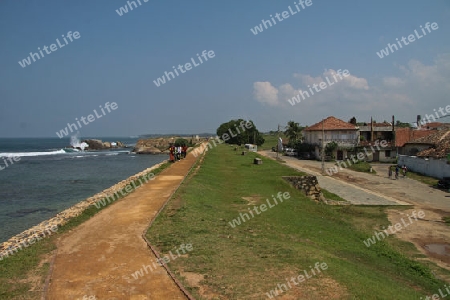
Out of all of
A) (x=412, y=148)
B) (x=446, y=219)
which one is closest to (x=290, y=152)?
(x=412, y=148)

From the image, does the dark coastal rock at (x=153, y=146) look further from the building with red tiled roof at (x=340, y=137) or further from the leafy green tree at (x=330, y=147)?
the leafy green tree at (x=330, y=147)

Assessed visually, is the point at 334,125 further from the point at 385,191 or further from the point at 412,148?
the point at 385,191

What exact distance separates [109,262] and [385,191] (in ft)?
80.7

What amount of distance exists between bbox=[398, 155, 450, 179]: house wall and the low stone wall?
16.3m

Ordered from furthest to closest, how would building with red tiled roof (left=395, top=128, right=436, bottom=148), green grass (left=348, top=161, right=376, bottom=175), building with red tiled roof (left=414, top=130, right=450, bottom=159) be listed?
building with red tiled roof (left=395, top=128, right=436, bottom=148) → green grass (left=348, top=161, right=376, bottom=175) → building with red tiled roof (left=414, top=130, right=450, bottom=159)

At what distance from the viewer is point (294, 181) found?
23.1 m

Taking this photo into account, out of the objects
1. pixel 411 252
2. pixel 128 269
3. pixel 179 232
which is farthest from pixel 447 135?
pixel 128 269

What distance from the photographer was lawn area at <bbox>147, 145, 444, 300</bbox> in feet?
24.0

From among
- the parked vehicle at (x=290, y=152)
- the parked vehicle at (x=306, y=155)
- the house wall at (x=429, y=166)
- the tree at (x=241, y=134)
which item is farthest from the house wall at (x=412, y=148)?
the tree at (x=241, y=134)

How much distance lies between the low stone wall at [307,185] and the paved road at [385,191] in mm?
2178

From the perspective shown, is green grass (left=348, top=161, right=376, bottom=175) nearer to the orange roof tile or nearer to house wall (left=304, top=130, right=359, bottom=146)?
house wall (left=304, top=130, right=359, bottom=146)

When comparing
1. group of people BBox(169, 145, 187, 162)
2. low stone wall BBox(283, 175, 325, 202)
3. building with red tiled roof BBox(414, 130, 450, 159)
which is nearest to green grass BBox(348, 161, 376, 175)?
building with red tiled roof BBox(414, 130, 450, 159)

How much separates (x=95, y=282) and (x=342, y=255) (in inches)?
288

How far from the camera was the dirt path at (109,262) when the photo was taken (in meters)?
6.84
